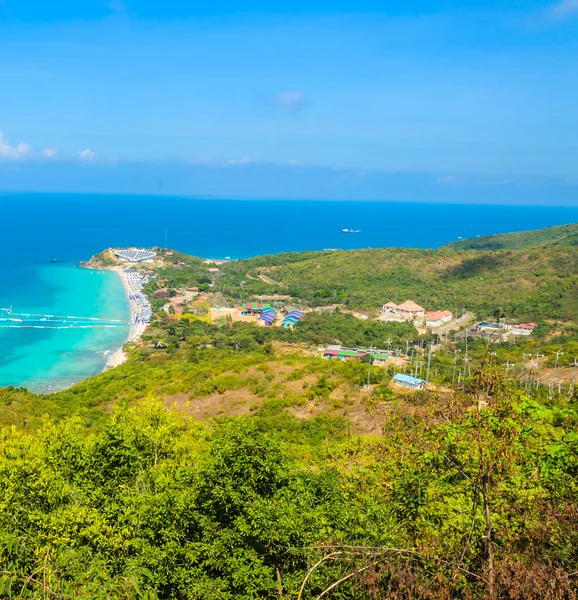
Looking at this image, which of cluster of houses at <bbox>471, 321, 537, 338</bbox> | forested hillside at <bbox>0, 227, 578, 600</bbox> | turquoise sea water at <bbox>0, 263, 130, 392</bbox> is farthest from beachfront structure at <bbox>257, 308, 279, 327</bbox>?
forested hillside at <bbox>0, 227, 578, 600</bbox>

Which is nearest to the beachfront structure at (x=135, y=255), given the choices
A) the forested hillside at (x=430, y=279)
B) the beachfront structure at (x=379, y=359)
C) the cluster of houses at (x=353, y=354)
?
the forested hillside at (x=430, y=279)

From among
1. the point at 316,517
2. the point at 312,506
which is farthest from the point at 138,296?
the point at 316,517

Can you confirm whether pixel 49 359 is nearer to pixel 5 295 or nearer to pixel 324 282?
pixel 5 295

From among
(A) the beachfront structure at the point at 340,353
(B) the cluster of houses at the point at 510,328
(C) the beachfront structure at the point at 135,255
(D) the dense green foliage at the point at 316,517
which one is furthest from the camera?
(C) the beachfront structure at the point at 135,255

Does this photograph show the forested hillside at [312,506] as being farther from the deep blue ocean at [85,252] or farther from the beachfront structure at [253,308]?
the beachfront structure at [253,308]

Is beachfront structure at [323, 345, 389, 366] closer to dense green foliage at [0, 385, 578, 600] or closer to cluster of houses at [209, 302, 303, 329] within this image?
cluster of houses at [209, 302, 303, 329]

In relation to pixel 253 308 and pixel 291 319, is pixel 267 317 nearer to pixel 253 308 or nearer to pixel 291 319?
pixel 291 319
